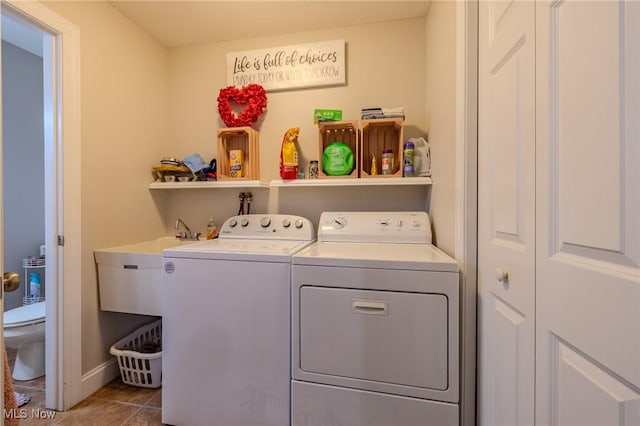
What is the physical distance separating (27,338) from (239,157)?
1711 mm

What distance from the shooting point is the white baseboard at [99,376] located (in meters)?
1.60

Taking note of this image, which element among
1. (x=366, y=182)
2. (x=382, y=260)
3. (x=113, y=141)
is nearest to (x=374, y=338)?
(x=382, y=260)

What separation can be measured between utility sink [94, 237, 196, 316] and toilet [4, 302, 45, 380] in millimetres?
426

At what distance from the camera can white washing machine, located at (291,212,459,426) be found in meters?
1.07

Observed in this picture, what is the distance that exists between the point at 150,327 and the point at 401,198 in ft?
6.85

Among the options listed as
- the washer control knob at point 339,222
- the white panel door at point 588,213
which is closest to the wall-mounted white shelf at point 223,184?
the washer control knob at point 339,222

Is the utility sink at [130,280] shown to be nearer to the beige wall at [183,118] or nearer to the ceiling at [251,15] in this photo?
the beige wall at [183,118]

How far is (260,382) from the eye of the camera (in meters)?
1.26

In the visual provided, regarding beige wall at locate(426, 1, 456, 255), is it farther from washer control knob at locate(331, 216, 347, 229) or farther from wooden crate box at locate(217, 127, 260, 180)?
wooden crate box at locate(217, 127, 260, 180)

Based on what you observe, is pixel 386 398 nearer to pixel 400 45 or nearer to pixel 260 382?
pixel 260 382

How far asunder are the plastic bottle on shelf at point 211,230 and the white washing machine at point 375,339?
111 cm

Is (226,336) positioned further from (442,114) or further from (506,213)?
(442,114)

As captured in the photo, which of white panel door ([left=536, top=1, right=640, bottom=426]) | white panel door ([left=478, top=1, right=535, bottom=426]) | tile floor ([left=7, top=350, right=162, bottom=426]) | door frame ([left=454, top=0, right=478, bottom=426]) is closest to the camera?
white panel door ([left=536, top=1, right=640, bottom=426])

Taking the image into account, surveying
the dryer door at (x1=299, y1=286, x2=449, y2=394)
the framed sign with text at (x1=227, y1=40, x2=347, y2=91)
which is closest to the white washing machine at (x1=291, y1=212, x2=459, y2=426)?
the dryer door at (x1=299, y1=286, x2=449, y2=394)
